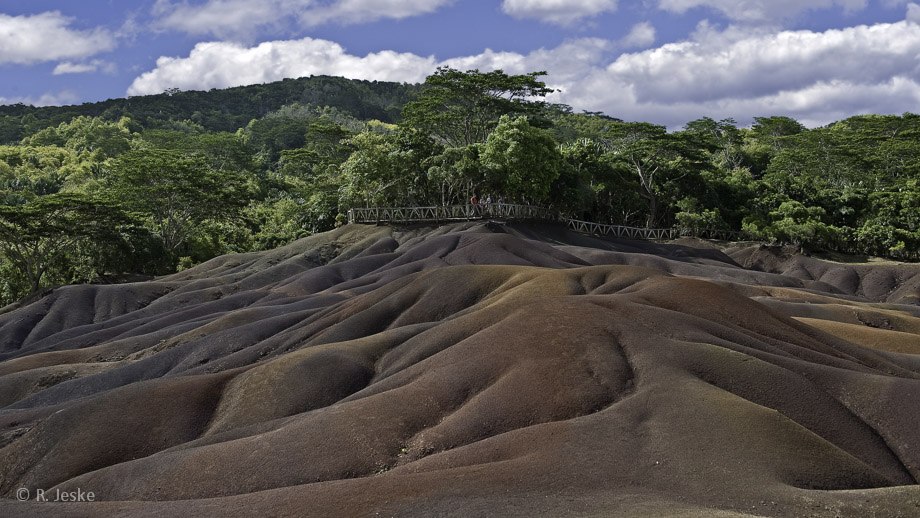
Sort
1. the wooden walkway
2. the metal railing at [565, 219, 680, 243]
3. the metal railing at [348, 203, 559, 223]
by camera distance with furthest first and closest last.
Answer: the metal railing at [565, 219, 680, 243] → the wooden walkway → the metal railing at [348, 203, 559, 223]

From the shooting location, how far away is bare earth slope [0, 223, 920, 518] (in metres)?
15.7

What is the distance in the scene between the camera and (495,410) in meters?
21.6

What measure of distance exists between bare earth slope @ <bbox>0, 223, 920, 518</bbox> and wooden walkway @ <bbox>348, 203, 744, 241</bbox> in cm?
3494

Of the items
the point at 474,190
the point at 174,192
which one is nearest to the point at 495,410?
the point at 474,190

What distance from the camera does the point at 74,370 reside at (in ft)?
125

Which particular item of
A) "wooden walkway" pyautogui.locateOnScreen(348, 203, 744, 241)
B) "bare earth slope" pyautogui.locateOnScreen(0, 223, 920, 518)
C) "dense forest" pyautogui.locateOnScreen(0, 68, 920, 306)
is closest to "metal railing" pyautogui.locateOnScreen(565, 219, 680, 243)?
"wooden walkway" pyautogui.locateOnScreen(348, 203, 744, 241)

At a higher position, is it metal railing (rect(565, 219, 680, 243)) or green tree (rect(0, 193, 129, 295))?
green tree (rect(0, 193, 129, 295))

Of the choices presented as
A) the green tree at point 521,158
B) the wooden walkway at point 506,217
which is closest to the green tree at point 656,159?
the wooden walkway at point 506,217

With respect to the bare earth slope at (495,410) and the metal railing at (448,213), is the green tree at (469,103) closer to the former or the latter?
the metal railing at (448,213)

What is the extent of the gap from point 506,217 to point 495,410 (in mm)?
54258

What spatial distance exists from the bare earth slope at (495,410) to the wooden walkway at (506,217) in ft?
115

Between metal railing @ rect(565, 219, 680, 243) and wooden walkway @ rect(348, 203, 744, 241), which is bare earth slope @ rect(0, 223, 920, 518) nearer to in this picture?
wooden walkway @ rect(348, 203, 744, 241)

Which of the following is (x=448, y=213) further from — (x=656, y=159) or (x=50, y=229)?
(x=50, y=229)

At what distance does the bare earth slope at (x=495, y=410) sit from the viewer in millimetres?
15727
